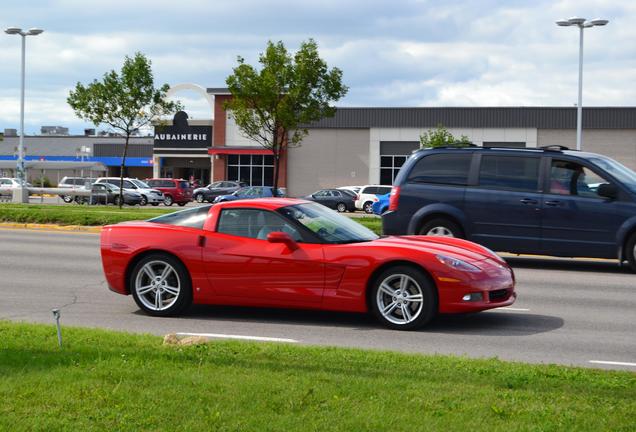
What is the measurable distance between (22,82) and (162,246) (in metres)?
39.3

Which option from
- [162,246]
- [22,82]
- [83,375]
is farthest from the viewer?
[22,82]

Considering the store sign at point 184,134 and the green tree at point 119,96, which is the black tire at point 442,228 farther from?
the store sign at point 184,134

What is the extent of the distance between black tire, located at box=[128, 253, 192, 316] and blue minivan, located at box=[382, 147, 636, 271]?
6.00 m

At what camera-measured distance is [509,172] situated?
14.9 meters

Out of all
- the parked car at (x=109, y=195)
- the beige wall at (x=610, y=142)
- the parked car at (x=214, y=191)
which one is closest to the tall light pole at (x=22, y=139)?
the parked car at (x=109, y=195)

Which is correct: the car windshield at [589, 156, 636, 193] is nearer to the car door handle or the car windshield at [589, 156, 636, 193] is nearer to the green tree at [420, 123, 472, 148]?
the car door handle

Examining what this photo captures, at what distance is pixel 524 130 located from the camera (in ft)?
190

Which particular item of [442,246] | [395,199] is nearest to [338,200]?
[395,199]

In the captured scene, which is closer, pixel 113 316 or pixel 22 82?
pixel 113 316

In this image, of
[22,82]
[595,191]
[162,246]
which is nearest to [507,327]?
[162,246]

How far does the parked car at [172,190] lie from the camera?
174 ft

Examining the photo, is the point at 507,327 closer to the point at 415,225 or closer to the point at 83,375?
the point at 83,375

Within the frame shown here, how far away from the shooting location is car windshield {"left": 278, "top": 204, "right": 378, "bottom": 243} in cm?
966

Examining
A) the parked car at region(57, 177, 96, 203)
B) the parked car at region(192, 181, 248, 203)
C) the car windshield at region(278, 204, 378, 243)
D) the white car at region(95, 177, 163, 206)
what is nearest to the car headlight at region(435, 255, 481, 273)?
the car windshield at region(278, 204, 378, 243)
